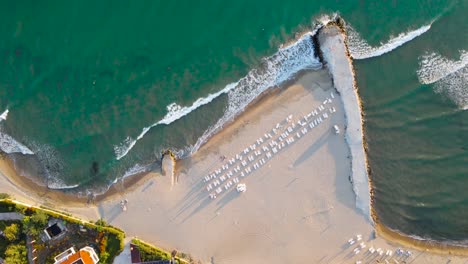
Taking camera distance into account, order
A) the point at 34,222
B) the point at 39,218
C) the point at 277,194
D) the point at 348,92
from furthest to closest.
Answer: the point at 277,194 < the point at 348,92 < the point at 34,222 < the point at 39,218

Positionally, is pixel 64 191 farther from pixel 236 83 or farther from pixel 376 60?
pixel 376 60

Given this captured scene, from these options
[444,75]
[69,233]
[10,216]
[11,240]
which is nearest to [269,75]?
[444,75]

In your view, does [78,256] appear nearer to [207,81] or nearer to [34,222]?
[34,222]

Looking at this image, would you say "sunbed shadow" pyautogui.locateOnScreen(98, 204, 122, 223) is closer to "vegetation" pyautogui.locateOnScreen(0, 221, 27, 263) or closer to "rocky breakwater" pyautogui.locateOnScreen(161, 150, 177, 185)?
"rocky breakwater" pyautogui.locateOnScreen(161, 150, 177, 185)

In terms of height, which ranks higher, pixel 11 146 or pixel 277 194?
pixel 11 146

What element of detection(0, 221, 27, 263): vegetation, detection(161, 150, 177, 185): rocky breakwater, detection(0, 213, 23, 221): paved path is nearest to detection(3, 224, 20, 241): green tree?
detection(0, 221, 27, 263): vegetation

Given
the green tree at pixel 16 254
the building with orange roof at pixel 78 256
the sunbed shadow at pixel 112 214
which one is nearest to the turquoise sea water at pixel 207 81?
the sunbed shadow at pixel 112 214

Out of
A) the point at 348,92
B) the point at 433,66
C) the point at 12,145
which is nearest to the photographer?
the point at 348,92
